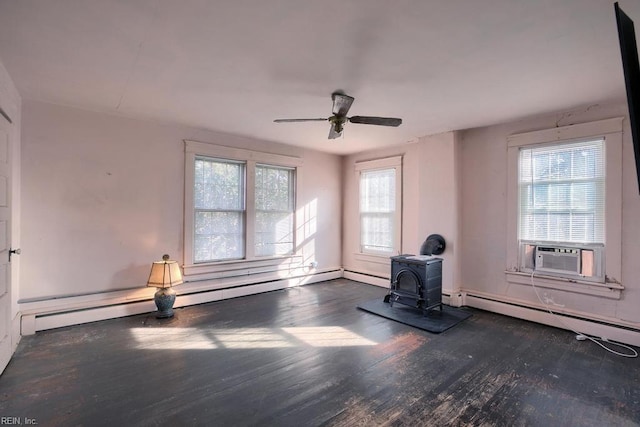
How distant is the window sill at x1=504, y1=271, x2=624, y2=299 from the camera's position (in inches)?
129

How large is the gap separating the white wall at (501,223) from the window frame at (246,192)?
271 cm

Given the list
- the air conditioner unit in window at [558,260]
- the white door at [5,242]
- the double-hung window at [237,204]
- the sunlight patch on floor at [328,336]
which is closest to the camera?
the white door at [5,242]

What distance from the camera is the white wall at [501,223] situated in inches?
Result: 126

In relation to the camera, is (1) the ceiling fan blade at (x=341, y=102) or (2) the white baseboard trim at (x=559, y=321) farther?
(2) the white baseboard trim at (x=559, y=321)

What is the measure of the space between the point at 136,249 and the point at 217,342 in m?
1.77

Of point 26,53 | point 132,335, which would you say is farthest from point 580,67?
point 132,335

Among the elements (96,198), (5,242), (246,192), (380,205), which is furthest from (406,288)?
(5,242)

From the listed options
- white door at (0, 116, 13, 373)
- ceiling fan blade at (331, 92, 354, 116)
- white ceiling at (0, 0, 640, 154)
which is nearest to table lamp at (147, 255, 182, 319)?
white door at (0, 116, 13, 373)

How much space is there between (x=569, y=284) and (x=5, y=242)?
218 inches

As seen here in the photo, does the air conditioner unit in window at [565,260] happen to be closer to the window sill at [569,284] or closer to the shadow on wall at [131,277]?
the window sill at [569,284]

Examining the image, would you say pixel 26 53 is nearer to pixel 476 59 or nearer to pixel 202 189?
pixel 202 189

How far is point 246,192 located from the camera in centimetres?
489

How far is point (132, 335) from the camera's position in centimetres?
324

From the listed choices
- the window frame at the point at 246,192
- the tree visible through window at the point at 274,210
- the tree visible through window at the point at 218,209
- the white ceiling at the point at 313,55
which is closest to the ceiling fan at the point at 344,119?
the white ceiling at the point at 313,55
